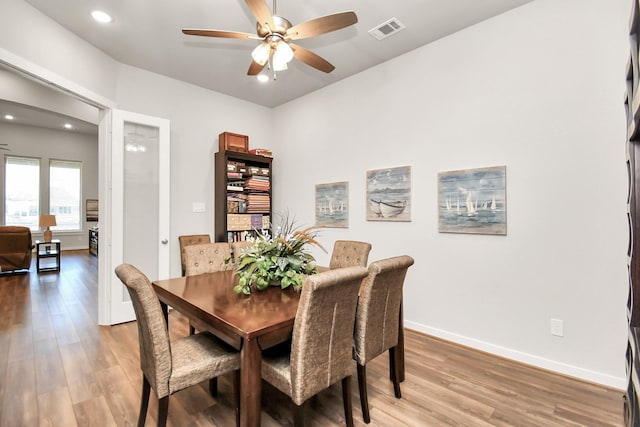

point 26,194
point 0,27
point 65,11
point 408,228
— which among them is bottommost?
point 408,228

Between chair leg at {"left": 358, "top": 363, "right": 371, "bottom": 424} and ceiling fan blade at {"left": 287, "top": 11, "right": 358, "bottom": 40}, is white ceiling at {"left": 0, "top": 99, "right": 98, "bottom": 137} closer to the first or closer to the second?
ceiling fan blade at {"left": 287, "top": 11, "right": 358, "bottom": 40}

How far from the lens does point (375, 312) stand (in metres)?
1.84

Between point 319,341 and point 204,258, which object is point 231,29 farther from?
point 319,341

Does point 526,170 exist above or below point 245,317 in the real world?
above

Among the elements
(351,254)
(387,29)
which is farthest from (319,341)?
(387,29)

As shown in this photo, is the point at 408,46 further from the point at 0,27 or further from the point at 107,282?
the point at 107,282

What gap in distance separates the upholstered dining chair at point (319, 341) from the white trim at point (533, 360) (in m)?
1.69

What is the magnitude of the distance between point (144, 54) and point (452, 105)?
11.2ft

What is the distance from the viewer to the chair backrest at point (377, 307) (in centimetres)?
175

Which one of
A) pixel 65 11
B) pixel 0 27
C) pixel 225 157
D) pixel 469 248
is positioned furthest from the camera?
pixel 225 157

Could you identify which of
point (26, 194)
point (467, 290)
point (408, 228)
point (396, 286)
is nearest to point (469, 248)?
point (467, 290)

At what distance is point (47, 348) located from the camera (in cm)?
272

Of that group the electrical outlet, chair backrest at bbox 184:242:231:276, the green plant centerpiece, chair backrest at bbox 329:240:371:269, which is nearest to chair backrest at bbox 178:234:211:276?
chair backrest at bbox 184:242:231:276

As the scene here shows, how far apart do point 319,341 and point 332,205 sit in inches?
107
